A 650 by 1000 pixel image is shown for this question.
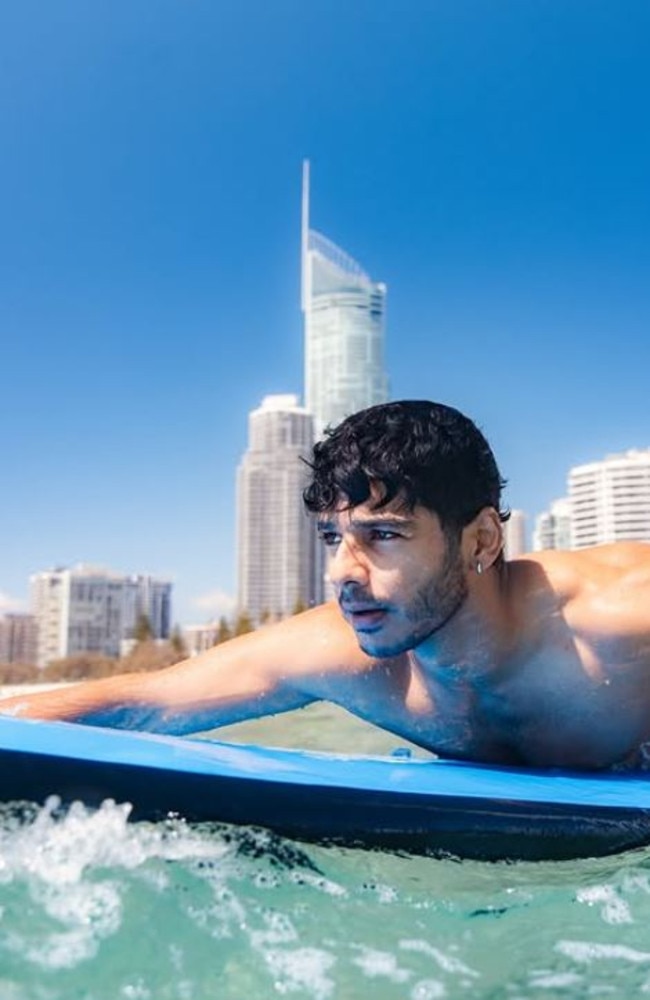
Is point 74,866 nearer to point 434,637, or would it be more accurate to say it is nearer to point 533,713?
point 434,637

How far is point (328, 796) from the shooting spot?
2.22 m

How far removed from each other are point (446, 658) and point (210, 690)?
690 millimetres

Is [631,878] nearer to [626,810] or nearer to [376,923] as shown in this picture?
[626,810]

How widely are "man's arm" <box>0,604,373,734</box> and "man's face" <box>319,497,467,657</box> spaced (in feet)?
1.46

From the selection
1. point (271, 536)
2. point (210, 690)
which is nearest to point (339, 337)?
point (271, 536)

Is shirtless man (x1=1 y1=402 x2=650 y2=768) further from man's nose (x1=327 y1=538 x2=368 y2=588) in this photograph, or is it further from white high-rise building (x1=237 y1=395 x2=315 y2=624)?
white high-rise building (x1=237 y1=395 x2=315 y2=624)

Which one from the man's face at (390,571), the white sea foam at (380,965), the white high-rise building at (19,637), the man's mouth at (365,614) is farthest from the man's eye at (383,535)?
the white high-rise building at (19,637)

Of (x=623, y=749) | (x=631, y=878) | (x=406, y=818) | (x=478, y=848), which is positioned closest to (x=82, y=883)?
(x=406, y=818)

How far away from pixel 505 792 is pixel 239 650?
0.83 meters

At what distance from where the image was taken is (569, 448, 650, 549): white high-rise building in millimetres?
58938

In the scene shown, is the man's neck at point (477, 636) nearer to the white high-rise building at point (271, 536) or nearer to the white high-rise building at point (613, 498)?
the white high-rise building at point (613, 498)

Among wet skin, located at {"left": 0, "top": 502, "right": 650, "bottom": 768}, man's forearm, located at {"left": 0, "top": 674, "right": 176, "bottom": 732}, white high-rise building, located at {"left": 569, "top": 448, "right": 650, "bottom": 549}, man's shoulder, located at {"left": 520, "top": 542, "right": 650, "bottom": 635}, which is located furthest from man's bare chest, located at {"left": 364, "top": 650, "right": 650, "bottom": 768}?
white high-rise building, located at {"left": 569, "top": 448, "right": 650, "bottom": 549}

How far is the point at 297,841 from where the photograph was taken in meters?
2.23

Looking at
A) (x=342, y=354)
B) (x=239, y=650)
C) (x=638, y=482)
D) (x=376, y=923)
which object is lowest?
(x=376, y=923)
